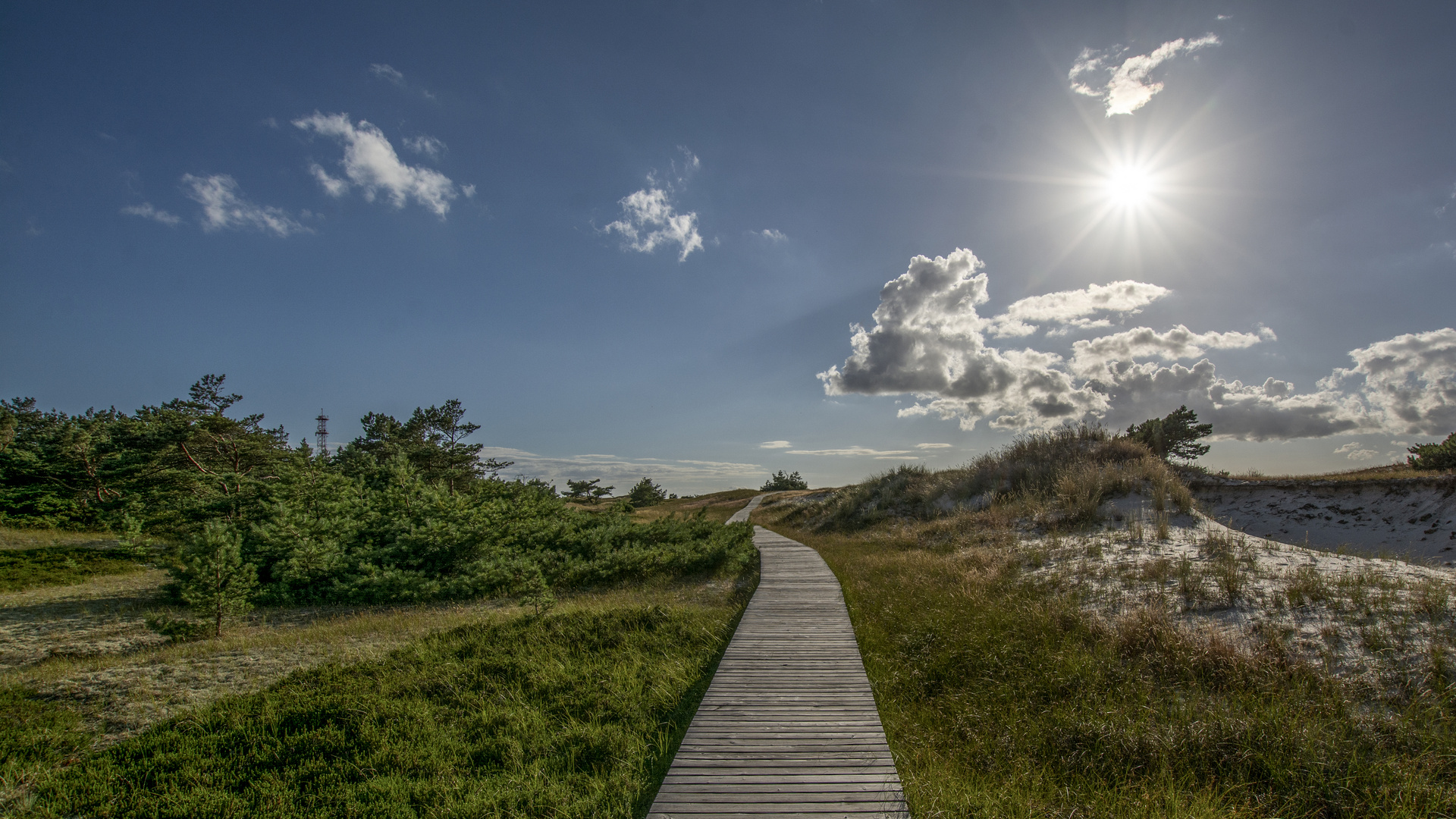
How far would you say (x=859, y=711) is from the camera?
548cm

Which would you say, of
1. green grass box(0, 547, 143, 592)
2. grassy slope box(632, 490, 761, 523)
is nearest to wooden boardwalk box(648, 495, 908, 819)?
green grass box(0, 547, 143, 592)

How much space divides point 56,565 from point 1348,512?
1479 inches

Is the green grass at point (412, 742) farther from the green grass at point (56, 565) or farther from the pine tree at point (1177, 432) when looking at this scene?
the pine tree at point (1177, 432)

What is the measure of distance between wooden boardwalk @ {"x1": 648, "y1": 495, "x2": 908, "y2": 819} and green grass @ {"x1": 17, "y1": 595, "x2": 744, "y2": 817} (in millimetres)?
447

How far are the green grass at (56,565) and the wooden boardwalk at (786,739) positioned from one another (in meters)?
18.3

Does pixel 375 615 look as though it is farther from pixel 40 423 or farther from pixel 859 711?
pixel 40 423

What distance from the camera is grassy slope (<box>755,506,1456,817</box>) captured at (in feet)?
12.9

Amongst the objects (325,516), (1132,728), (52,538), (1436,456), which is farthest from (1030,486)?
(52,538)

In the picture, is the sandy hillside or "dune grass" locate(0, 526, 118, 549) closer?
the sandy hillside

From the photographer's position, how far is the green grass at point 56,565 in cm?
1305

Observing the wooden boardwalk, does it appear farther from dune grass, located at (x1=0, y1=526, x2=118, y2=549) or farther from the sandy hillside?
dune grass, located at (x1=0, y1=526, x2=118, y2=549)

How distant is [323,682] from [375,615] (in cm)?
453

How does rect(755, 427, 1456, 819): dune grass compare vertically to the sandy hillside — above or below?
below

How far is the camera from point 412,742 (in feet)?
17.3
